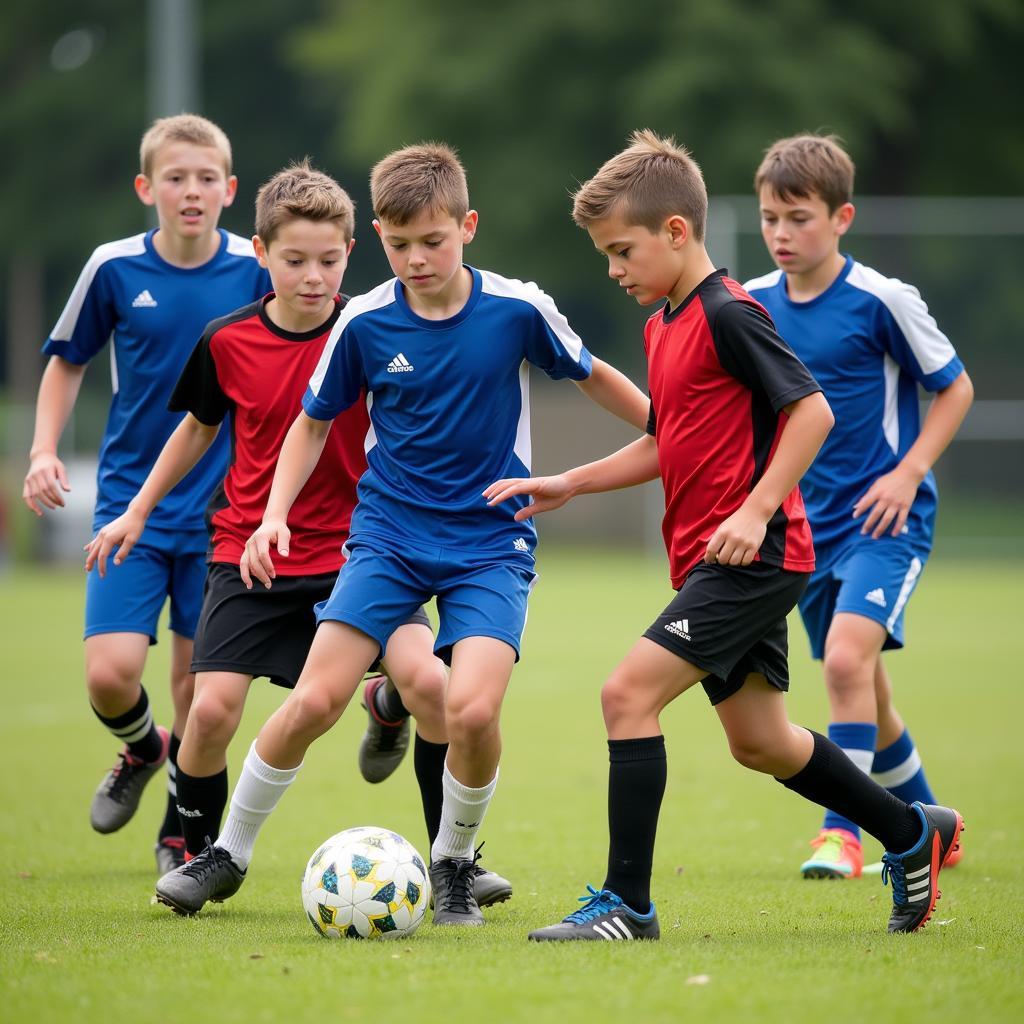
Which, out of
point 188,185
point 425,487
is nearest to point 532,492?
point 425,487

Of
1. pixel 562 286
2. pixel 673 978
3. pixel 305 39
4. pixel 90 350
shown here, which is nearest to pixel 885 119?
pixel 562 286

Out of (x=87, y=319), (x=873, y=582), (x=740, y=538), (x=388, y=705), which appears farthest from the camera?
(x=87, y=319)

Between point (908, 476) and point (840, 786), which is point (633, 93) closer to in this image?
point (908, 476)

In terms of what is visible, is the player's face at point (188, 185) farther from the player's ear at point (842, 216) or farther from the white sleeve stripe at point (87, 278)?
the player's ear at point (842, 216)

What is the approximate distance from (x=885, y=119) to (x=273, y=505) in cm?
2293

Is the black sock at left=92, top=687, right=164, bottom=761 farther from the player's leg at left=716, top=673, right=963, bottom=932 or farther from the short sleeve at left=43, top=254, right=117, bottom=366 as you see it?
the player's leg at left=716, top=673, right=963, bottom=932

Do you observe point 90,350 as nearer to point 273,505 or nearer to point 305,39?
point 273,505

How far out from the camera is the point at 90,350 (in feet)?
20.4

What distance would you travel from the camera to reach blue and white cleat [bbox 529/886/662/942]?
170 inches

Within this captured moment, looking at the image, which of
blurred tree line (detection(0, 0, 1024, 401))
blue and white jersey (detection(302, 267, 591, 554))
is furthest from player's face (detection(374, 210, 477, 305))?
blurred tree line (detection(0, 0, 1024, 401))

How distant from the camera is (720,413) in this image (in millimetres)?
4543

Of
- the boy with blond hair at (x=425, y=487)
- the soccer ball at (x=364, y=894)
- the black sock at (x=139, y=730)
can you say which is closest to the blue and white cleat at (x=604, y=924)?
the soccer ball at (x=364, y=894)

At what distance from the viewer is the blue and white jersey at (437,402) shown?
16.0 ft

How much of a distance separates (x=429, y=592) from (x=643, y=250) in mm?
1176
